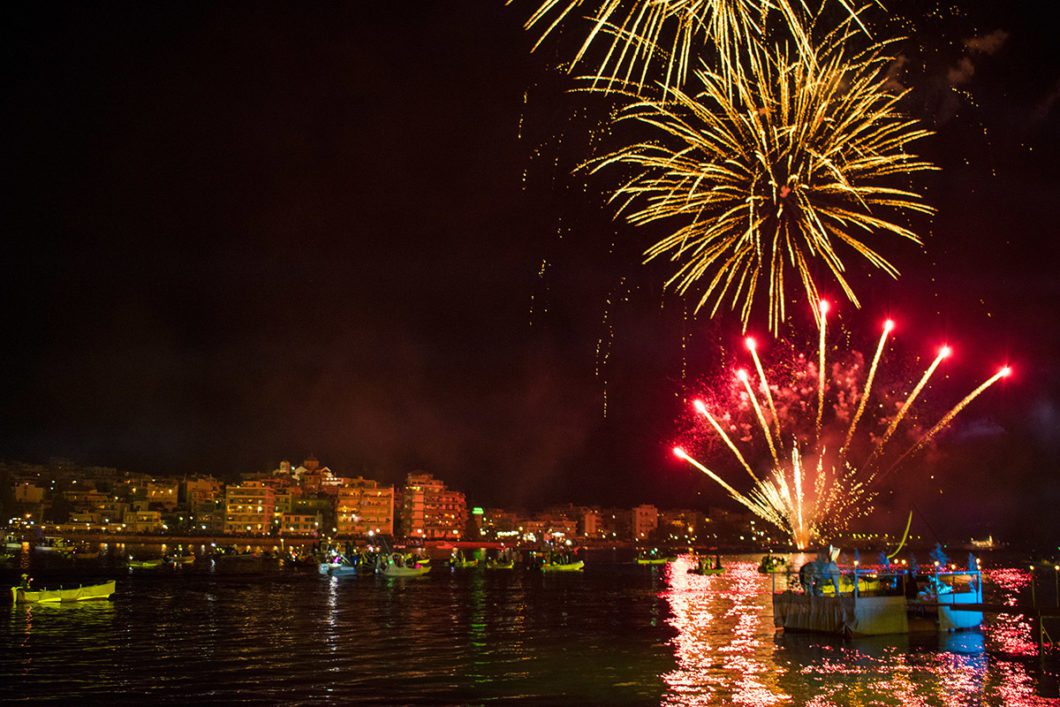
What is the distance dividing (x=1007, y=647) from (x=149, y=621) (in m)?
24.9

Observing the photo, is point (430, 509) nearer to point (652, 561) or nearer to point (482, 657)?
point (652, 561)

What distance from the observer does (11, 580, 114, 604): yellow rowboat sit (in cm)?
3453

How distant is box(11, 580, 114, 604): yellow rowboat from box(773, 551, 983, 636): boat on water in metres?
27.2

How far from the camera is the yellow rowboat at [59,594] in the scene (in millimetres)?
34525

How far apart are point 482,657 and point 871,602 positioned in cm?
1044

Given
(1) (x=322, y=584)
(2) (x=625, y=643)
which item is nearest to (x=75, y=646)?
(2) (x=625, y=643)

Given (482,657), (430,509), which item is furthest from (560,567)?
(430,509)

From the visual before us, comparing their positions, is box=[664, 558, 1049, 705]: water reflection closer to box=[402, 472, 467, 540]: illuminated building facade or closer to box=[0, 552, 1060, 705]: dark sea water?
box=[0, 552, 1060, 705]: dark sea water

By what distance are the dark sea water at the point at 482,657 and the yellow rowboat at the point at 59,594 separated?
1.19m

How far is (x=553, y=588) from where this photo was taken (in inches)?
2021

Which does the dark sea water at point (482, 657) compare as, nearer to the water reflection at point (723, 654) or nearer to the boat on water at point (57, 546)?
the water reflection at point (723, 654)

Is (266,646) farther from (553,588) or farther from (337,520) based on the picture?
(337,520)

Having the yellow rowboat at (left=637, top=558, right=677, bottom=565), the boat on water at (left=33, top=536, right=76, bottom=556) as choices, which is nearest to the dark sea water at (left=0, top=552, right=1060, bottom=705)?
the yellow rowboat at (left=637, top=558, right=677, bottom=565)

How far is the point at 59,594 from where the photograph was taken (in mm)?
35500
